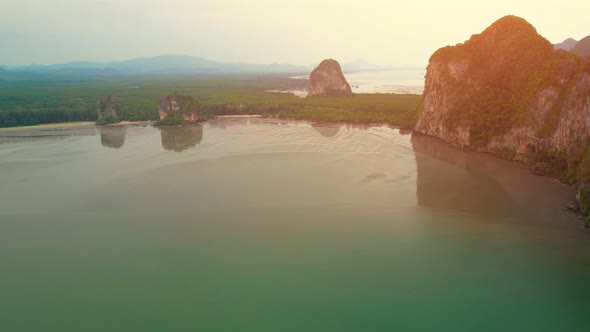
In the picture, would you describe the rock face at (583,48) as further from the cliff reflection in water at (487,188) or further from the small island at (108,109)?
the small island at (108,109)

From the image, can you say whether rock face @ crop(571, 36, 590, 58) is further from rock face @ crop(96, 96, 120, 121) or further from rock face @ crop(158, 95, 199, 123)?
rock face @ crop(96, 96, 120, 121)

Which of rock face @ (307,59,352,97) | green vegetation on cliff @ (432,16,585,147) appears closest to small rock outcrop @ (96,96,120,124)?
rock face @ (307,59,352,97)

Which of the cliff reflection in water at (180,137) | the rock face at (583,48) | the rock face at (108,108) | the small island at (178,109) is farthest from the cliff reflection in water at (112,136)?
the rock face at (583,48)

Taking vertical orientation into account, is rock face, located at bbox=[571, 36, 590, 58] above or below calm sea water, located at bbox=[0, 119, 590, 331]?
above

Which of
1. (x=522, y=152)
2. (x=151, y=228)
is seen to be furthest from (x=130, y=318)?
Answer: (x=522, y=152)

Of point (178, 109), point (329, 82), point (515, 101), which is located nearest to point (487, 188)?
point (515, 101)

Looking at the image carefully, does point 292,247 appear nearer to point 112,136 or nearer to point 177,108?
point 112,136
